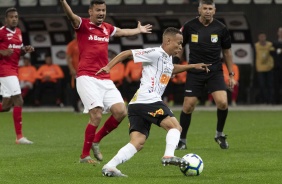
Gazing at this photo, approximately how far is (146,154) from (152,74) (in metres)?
3.02

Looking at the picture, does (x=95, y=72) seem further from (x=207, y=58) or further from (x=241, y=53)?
(x=241, y=53)

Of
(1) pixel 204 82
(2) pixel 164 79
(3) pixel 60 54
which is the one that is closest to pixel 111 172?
(2) pixel 164 79

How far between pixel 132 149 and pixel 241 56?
18.3 metres

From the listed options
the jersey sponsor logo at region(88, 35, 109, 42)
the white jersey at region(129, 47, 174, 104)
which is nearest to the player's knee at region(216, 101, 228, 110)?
the jersey sponsor logo at region(88, 35, 109, 42)

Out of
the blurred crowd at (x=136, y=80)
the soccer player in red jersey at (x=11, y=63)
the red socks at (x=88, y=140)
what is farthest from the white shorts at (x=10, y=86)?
the blurred crowd at (x=136, y=80)

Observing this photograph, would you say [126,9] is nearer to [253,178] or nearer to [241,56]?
[241,56]

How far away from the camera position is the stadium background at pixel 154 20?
29016 mm

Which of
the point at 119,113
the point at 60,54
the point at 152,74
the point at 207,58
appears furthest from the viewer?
the point at 60,54

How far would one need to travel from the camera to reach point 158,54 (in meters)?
12.7

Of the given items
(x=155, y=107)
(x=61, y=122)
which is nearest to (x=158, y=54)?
(x=155, y=107)

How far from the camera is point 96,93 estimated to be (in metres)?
14.4

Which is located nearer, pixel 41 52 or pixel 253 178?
pixel 253 178

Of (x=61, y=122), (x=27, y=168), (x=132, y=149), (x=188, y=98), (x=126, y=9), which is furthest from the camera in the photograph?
(x=126, y=9)

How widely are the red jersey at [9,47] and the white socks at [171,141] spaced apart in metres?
6.65
